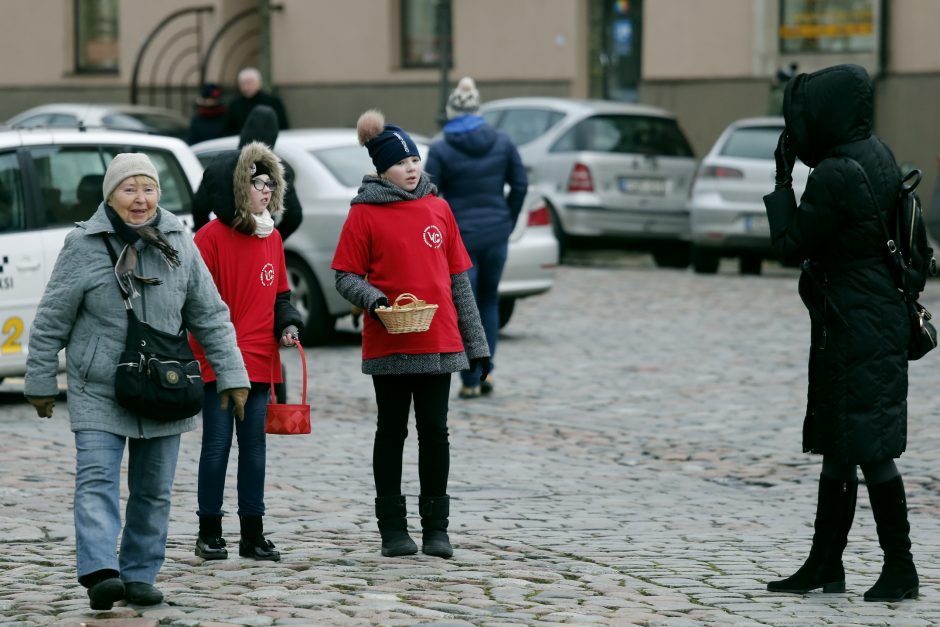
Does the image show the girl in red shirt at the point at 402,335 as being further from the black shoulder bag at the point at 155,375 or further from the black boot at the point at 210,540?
the black shoulder bag at the point at 155,375

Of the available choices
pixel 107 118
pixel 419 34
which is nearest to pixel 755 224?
pixel 107 118

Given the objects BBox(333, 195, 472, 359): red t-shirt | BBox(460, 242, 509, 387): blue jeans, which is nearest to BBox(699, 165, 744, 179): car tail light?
BBox(460, 242, 509, 387): blue jeans

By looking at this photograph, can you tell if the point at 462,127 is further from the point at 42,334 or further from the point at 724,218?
the point at 724,218

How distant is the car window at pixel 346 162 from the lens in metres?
13.8

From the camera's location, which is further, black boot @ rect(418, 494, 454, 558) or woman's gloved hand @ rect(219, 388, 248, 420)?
black boot @ rect(418, 494, 454, 558)

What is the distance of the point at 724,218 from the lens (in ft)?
61.1

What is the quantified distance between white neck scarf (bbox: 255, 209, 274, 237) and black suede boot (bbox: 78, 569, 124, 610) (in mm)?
1605

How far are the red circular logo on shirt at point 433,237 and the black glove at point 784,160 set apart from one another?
137 cm

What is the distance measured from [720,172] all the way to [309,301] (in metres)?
6.44

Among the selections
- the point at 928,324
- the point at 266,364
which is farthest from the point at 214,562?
the point at 928,324

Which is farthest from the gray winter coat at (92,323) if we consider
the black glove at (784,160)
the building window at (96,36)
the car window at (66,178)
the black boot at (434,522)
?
the building window at (96,36)

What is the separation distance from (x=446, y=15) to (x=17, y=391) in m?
12.6

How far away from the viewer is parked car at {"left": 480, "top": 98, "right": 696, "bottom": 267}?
19719 millimetres

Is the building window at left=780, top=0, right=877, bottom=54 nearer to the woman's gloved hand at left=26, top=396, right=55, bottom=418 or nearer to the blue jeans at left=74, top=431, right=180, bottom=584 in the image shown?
the blue jeans at left=74, top=431, right=180, bottom=584
